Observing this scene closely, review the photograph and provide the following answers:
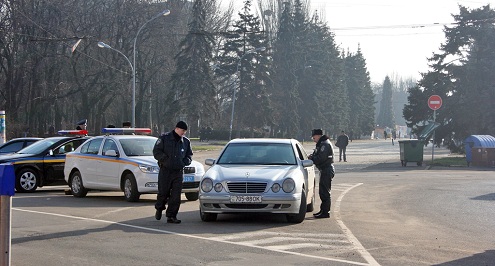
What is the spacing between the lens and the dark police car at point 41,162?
2005 cm

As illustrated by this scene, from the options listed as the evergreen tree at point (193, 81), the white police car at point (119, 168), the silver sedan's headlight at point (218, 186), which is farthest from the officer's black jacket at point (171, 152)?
the evergreen tree at point (193, 81)

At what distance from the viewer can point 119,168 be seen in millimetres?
17312

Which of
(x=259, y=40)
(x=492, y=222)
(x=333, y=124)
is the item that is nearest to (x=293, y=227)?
(x=492, y=222)

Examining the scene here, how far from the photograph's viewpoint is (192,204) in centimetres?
1692

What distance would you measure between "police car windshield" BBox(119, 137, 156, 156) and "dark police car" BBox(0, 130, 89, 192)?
3.37 meters

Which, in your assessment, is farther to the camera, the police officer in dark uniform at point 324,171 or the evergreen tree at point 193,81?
→ the evergreen tree at point 193,81

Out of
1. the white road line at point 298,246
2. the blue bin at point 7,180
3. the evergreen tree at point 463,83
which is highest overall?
the evergreen tree at point 463,83

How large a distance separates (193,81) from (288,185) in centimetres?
5693

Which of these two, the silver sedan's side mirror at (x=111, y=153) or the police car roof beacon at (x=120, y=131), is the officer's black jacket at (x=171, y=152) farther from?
the police car roof beacon at (x=120, y=131)

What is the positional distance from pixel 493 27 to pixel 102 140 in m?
39.3

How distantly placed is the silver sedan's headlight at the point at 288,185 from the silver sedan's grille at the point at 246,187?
1.14ft

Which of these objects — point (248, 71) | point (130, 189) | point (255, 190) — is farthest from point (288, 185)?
point (248, 71)

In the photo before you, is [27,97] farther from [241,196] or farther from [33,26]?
[241,196]

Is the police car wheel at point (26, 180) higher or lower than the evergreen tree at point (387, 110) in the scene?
lower
